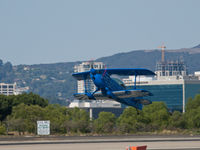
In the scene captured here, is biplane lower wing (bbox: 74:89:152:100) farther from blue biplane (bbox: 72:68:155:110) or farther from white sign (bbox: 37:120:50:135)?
white sign (bbox: 37:120:50:135)

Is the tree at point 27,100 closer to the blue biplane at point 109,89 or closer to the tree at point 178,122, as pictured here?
the tree at point 178,122

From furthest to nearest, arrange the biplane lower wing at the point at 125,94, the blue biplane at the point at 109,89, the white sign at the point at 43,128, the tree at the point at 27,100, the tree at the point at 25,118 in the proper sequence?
the tree at the point at 27,100 < the tree at the point at 25,118 < the white sign at the point at 43,128 < the biplane lower wing at the point at 125,94 < the blue biplane at the point at 109,89

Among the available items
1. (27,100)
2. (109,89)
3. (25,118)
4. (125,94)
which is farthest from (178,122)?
(109,89)

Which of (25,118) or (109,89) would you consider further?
(25,118)

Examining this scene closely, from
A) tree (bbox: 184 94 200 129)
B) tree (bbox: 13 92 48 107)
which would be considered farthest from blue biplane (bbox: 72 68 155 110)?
tree (bbox: 13 92 48 107)

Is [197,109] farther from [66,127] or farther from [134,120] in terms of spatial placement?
[66,127]

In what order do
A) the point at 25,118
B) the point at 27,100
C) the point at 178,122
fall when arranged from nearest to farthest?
the point at 25,118 < the point at 178,122 < the point at 27,100

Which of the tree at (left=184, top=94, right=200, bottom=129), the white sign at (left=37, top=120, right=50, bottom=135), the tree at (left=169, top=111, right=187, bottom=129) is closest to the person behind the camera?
the white sign at (left=37, top=120, right=50, bottom=135)

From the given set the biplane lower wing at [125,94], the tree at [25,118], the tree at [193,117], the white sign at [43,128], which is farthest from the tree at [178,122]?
the biplane lower wing at [125,94]

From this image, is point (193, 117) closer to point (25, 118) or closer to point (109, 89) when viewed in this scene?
point (25, 118)

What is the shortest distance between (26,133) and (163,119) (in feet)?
148

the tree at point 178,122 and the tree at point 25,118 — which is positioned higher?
the tree at point 25,118

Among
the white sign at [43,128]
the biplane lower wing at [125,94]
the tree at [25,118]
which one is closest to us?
the biplane lower wing at [125,94]

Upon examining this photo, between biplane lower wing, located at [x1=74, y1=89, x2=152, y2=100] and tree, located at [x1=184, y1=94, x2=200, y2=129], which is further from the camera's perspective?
tree, located at [x1=184, y1=94, x2=200, y2=129]
